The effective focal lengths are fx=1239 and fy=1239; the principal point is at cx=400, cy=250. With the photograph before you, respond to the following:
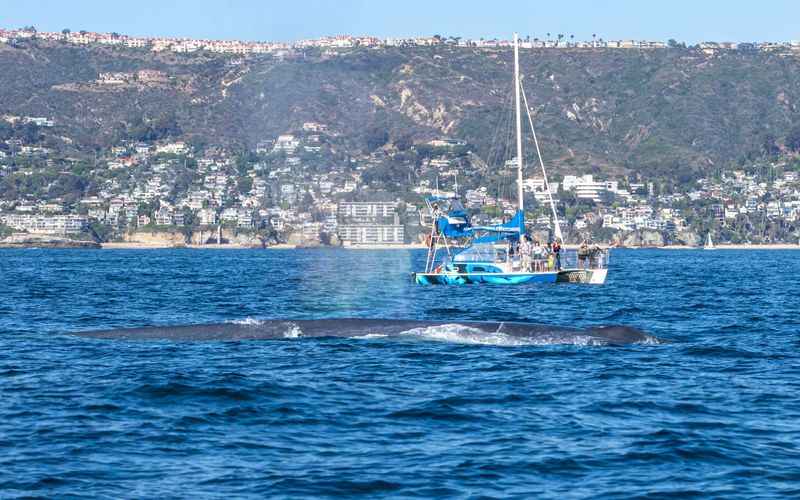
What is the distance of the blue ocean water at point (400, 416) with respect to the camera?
1811cm

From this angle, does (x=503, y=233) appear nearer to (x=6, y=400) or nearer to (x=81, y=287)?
(x=81, y=287)

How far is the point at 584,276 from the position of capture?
7662cm

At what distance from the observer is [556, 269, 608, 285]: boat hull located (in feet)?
250

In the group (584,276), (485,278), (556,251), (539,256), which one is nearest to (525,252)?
(539,256)

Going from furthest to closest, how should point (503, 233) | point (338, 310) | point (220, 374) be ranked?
point (503, 233), point (338, 310), point (220, 374)

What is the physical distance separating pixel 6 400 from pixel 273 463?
8283mm

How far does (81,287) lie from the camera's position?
239 feet

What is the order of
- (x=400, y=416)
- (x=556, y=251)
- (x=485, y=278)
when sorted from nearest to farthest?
(x=400, y=416) < (x=485, y=278) < (x=556, y=251)

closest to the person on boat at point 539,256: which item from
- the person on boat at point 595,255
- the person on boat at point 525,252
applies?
the person on boat at point 525,252

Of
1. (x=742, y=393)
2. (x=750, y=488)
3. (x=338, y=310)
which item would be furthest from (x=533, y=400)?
(x=338, y=310)

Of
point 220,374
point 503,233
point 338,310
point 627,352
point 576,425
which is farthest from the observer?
point 503,233

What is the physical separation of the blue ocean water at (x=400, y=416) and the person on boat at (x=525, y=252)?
117ft

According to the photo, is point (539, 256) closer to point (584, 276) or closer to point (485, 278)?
point (584, 276)

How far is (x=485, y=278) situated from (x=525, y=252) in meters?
4.44
